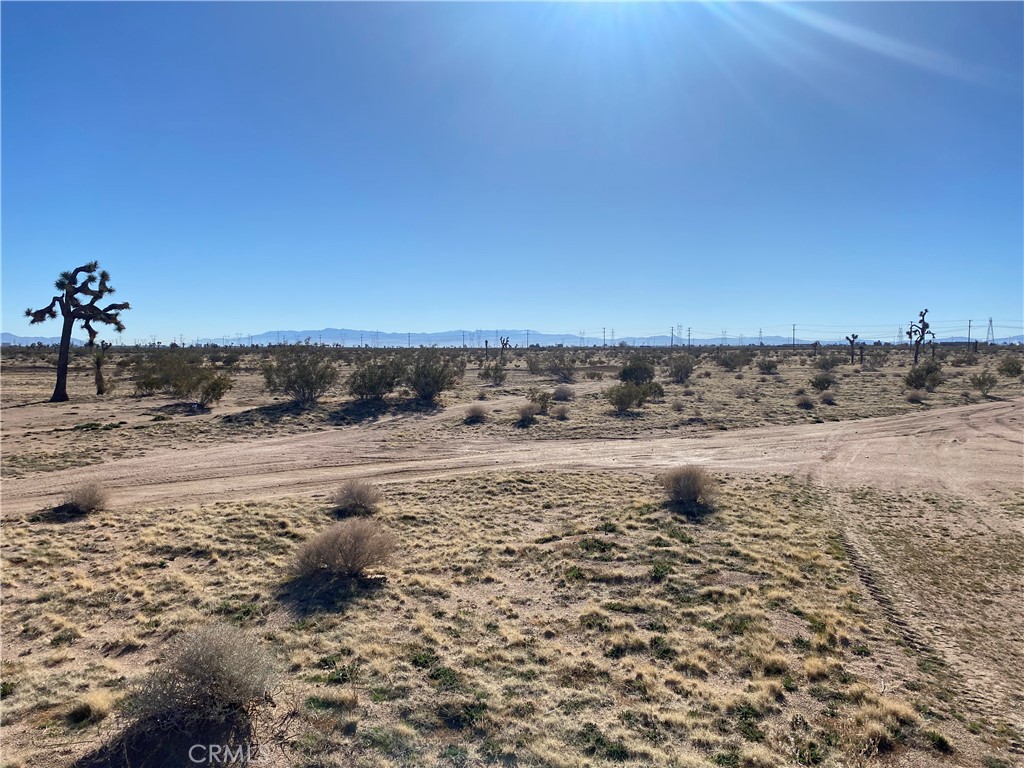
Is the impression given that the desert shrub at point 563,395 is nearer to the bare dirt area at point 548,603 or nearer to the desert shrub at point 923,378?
the bare dirt area at point 548,603

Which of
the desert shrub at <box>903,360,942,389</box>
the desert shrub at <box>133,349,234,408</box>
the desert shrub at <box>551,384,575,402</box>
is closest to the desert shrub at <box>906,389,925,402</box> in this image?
the desert shrub at <box>903,360,942,389</box>

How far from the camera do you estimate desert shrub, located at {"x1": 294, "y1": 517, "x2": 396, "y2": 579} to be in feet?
34.5

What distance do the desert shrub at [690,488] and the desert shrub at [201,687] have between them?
479 inches

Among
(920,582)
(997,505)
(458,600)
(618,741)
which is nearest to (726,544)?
(920,582)

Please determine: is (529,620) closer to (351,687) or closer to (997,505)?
(351,687)

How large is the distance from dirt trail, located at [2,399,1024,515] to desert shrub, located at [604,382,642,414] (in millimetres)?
5844

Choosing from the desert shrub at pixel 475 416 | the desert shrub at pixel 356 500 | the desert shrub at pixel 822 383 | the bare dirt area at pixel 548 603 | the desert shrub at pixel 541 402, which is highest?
the desert shrub at pixel 822 383

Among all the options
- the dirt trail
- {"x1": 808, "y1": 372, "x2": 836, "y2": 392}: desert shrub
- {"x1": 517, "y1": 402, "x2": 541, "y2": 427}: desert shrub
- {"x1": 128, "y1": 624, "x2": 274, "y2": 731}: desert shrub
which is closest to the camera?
{"x1": 128, "y1": 624, "x2": 274, "y2": 731}: desert shrub

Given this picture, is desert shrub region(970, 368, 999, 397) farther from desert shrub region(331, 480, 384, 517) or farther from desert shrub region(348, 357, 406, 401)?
desert shrub region(331, 480, 384, 517)

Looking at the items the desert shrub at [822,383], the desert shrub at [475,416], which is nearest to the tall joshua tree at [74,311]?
the desert shrub at [475,416]

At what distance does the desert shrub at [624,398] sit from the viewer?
104 ft

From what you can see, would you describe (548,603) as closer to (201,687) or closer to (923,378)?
(201,687)

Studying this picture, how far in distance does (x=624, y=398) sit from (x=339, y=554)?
23.3 m

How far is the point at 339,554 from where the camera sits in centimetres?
1054
